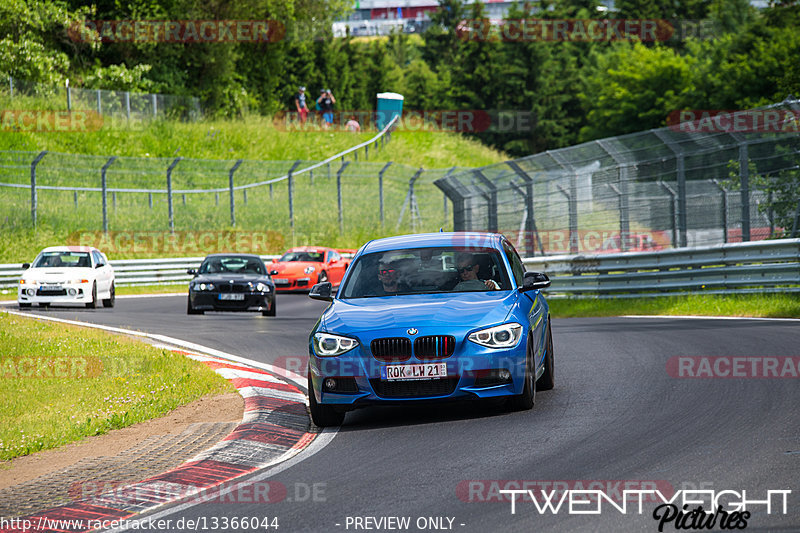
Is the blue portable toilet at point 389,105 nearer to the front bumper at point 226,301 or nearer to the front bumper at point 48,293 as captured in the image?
the front bumper at point 48,293

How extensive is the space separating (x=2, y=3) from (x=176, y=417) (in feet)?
137

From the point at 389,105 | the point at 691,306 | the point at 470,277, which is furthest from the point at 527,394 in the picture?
the point at 389,105

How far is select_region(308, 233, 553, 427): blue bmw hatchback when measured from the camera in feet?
27.8

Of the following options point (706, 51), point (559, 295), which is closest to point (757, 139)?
point (559, 295)

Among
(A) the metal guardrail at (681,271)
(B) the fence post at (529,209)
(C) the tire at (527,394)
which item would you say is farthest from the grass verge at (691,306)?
(C) the tire at (527,394)

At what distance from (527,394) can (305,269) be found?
21984mm

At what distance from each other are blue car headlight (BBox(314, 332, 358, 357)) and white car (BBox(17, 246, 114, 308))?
16.0 m

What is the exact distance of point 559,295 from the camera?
23.8 m

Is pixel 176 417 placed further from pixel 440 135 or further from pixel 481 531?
pixel 440 135

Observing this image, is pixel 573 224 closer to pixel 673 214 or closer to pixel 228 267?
pixel 673 214

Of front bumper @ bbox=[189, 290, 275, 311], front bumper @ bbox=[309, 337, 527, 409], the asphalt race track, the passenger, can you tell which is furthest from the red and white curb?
front bumper @ bbox=[189, 290, 275, 311]

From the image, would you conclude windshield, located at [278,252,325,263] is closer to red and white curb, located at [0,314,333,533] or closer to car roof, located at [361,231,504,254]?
red and white curb, located at [0,314,333,533]

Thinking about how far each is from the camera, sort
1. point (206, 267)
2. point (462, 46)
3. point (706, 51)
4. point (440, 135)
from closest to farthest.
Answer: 1. point (206, 267)
2. point (440, 135)
3. point (706, 51)
4. point (462, 46)

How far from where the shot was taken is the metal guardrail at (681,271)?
1761 cm
